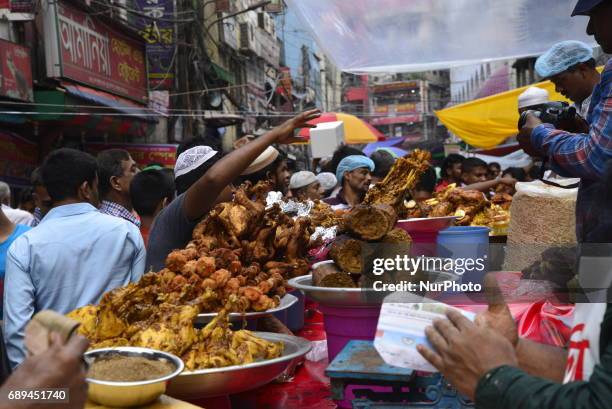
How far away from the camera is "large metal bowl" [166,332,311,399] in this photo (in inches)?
69.5

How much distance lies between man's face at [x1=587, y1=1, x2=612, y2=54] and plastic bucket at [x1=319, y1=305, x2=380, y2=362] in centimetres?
129

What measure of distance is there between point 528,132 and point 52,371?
2.08 m

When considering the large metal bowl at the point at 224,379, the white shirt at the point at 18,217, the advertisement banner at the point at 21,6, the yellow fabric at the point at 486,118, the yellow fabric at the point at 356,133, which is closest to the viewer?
the large metal bowl at the point at 224,379

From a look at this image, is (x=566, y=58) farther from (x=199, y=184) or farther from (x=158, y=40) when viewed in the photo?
(x=158, y=40)

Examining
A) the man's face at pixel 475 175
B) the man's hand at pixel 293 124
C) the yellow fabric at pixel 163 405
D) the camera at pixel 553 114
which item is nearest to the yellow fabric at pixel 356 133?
the man's face at pixel 475 175

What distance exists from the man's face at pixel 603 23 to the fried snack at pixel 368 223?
1022mm

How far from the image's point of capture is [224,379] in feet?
5.87

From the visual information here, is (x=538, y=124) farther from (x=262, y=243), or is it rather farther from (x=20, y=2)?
(x=20, y=2)

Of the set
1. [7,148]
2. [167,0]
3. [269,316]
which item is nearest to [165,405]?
[269,316]

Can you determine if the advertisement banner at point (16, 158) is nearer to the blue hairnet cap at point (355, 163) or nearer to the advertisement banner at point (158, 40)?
the advertisement banner at point (158, 40)

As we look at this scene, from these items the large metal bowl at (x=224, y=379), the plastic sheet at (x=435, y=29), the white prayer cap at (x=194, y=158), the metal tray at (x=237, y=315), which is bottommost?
the large metal bowl at (x=224, y=379)

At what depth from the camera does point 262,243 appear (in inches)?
112

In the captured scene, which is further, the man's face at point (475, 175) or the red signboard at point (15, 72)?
the red signboard at point (15, 72)

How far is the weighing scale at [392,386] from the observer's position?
1662 mm
